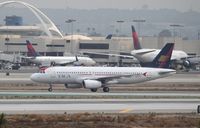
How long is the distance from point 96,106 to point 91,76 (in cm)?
3054

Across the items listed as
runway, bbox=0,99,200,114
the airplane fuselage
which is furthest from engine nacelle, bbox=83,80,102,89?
runway, bbox=0,99,200,114

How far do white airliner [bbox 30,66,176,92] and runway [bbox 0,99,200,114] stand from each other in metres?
22.8

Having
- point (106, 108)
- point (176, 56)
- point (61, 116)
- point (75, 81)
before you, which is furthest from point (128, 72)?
point (176, 56)

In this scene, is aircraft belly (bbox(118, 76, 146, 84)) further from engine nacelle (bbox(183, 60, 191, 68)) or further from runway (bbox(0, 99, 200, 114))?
engine nacelle (bbox(183, 60, 191, 68))

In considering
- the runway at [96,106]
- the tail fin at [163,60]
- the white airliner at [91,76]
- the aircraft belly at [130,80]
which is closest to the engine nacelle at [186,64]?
the tail fin at [163,60]

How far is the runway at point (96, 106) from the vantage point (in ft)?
179

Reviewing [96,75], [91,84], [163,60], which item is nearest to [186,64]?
[163,60]

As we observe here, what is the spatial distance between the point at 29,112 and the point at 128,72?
127 feet

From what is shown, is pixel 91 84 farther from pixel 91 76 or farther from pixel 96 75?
pixel 96 75

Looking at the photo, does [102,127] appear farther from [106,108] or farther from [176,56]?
[176,56]

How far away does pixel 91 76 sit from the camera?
88.9 meters

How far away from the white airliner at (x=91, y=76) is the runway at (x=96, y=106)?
22.8 metres

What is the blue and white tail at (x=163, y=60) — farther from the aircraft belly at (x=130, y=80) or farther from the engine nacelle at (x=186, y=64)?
the engine nacelle at (x=186, y=64)

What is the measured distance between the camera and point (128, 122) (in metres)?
47.1
